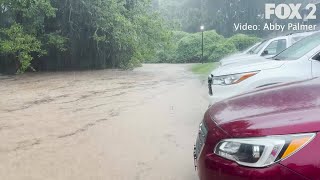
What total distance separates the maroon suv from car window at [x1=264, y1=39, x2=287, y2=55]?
883 centimetres

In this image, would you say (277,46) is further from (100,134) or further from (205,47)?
(205,47)

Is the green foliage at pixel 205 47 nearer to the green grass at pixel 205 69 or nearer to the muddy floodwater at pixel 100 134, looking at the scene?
the green grass at pixel 205 69

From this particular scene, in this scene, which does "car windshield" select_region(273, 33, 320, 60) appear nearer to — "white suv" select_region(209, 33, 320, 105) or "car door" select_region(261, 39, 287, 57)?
"white suv" select_region(209, 33, 320, 105)

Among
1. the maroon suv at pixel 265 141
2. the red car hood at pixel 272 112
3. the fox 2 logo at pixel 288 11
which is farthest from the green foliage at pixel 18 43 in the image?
the fox 2 logo at pixel 288 11

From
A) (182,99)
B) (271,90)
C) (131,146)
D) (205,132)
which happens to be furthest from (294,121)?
(182,99)

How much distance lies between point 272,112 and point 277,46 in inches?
392

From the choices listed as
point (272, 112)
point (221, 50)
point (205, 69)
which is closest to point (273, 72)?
point (272, 112)

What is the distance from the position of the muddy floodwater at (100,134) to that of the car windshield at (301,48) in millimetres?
1980

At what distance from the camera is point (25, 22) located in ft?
71.6

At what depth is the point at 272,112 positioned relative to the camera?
2.66 metres

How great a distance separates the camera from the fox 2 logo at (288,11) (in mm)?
32722

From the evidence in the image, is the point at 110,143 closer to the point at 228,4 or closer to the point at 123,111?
the point at 123,111

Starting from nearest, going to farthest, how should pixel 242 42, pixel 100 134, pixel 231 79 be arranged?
A: pixel 231 79 < pixel 100 134 < pixel 242 42

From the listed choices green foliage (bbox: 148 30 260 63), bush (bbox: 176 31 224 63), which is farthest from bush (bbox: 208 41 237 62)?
bush (bbox: 176 31 224 63)
